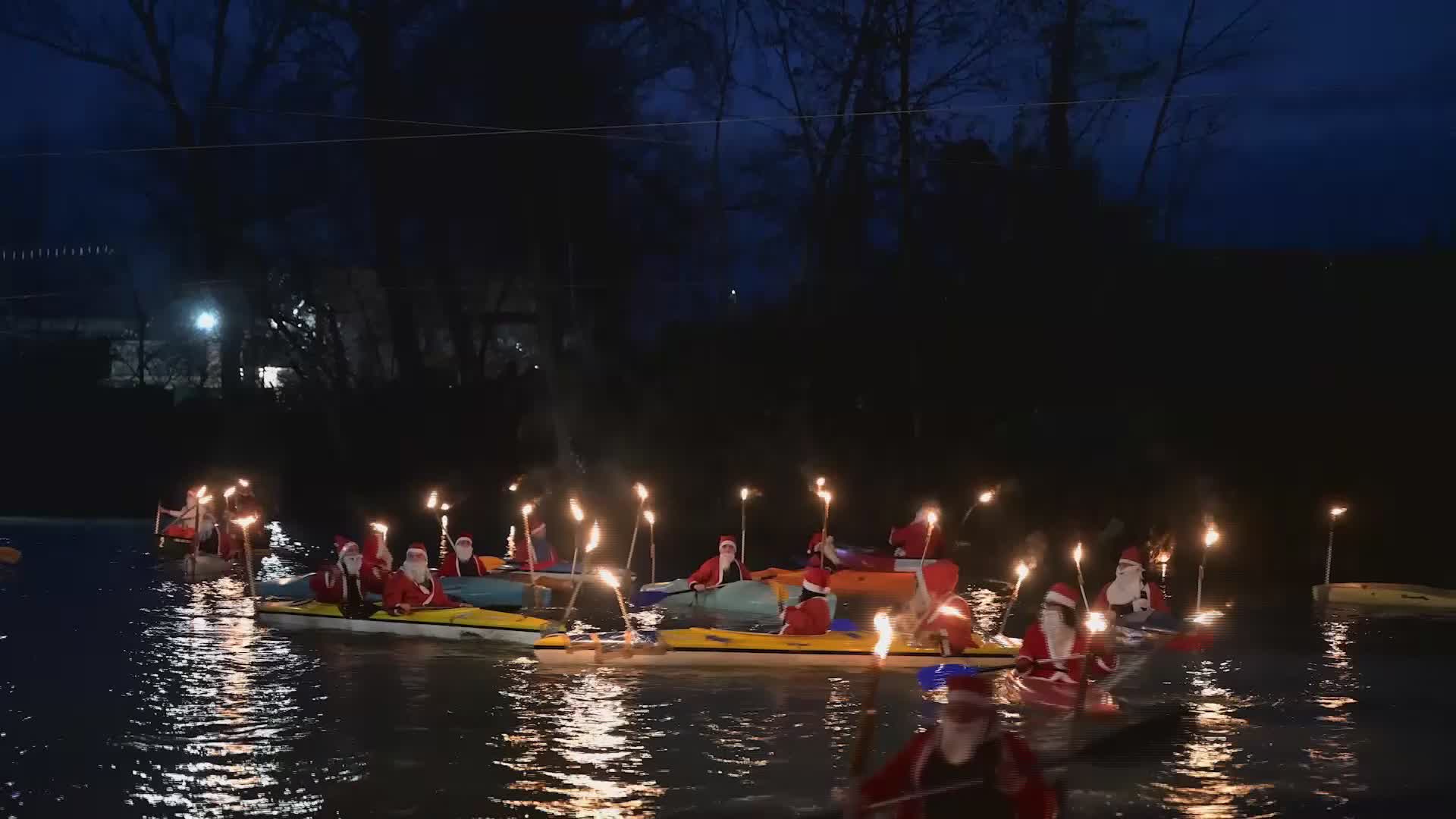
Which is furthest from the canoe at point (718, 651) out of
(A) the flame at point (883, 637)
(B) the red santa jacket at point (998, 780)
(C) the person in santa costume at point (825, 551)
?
(B) the red santa jacket at point (998, 780)

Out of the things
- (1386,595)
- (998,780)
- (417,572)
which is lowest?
(998,780)

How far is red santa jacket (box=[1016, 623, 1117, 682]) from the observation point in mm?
12031

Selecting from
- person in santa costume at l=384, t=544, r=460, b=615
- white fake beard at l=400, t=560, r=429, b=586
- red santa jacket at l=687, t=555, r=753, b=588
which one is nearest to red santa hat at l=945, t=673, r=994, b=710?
person in santa costume at l=384, t=544, r=460, b=615

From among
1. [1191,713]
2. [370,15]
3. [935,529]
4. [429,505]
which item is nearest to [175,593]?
[429,505]

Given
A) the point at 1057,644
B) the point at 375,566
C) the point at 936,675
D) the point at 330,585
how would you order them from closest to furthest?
the point at 1057,644
the point at 936,675
the point at 330,585
the point at 375,566

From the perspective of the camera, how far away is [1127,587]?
1644 cm

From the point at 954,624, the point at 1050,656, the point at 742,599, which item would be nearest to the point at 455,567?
the point at 742,599

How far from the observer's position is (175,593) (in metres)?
20.3

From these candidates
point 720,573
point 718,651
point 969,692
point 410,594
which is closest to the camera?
point 969,692

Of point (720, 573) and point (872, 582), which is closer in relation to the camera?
point (720, 573)

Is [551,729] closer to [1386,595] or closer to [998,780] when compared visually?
[998,780]

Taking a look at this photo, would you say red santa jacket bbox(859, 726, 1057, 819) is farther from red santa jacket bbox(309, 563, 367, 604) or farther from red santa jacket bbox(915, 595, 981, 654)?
red santa jacket bbox(309, 563, 367, 604)

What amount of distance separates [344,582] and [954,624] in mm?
7095

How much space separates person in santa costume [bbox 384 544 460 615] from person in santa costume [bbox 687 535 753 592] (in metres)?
3.26
